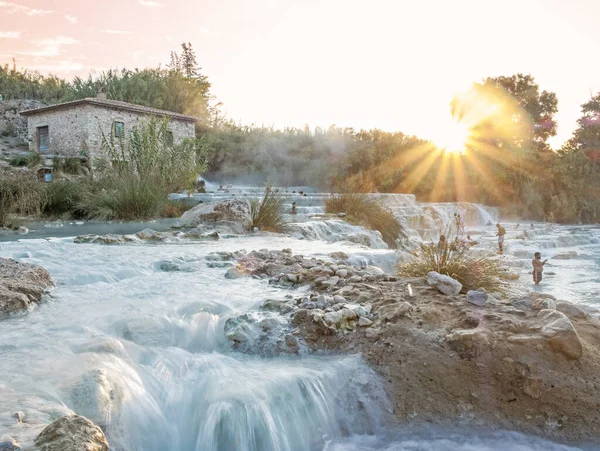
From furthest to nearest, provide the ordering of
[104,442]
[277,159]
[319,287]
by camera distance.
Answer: [277,159] → [319,287] → [104,442]

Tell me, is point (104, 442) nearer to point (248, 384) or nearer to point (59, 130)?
point (248, 384)

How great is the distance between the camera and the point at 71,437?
5.56 feet

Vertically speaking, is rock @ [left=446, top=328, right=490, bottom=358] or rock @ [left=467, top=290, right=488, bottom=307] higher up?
rock @ [left=467, top=290, right=488, bottom=307]

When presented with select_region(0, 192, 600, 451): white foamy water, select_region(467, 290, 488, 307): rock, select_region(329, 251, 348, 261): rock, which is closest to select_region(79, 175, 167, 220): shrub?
select_region(329, 251, 348, 261): rock

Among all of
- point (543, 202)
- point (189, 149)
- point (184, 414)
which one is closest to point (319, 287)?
point (184, 414)

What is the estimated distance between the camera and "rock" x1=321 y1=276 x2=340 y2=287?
4270 mm

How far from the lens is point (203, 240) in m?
8.25

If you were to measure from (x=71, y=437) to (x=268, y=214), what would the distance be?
845 cm

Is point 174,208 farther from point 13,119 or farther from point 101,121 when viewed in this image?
point 13,119

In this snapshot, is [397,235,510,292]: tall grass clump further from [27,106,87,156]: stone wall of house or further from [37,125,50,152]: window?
[37,125,50,152]: window

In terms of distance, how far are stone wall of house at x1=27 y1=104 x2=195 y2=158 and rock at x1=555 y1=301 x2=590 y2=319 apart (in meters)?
19.4

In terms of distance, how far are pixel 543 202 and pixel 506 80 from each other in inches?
459

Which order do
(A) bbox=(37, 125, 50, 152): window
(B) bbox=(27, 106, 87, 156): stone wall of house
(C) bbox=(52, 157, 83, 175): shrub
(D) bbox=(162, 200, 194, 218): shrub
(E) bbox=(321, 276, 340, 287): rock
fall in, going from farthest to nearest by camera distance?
1. (A) bbox=(37, 125, 50, 152): window
2. (B) bbox=(27, 106, 87, 156): stone wall of house
3. (C) bbox=(52, 157, 83, 175): shrub
4. (D) bbox=(162, 200, 194, 218): shrub
5. (E) bbox=(321, 276, 340, 287): rock

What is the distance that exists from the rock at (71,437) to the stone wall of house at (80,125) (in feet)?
65.1
